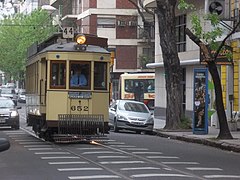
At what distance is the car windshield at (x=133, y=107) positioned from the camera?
29.6 m

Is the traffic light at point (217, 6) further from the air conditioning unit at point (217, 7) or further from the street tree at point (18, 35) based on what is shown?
the street tree at point (18, 35)

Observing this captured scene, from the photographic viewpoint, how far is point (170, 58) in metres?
28.6

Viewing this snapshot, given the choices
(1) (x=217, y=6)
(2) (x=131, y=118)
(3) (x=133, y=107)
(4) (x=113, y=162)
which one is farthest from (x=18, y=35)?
(4) (x=113, y=162)

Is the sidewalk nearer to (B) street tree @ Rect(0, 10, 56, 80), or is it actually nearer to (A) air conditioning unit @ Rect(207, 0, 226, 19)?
(A) air conditioning unit @ Rect(207, 0, 226, 19)

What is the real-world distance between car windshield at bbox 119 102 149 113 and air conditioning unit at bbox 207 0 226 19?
5.54 m

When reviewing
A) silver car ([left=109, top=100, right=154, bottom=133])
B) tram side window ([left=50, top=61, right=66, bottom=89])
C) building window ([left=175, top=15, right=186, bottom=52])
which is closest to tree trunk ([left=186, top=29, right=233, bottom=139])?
tram side window ([left=50, top=61, right=66, bottom=89])

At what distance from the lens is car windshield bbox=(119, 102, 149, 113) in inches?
1164

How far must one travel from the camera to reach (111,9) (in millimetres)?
58719

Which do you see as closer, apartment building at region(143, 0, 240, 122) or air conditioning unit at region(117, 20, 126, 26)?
apartment building at region(143, 0, 240, 122)

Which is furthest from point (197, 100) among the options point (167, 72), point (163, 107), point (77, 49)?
point (163, 107)

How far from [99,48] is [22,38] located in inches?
2163

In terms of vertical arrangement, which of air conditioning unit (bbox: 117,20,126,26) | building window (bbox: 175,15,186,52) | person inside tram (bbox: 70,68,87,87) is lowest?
person inside tram (bbox: 70,68,87,87)

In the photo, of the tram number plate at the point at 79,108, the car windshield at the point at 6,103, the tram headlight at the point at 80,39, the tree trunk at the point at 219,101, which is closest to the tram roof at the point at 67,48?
the tram headlight at the point at 80,39

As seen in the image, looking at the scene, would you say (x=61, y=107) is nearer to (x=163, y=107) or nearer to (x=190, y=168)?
(x=190, y=168)
